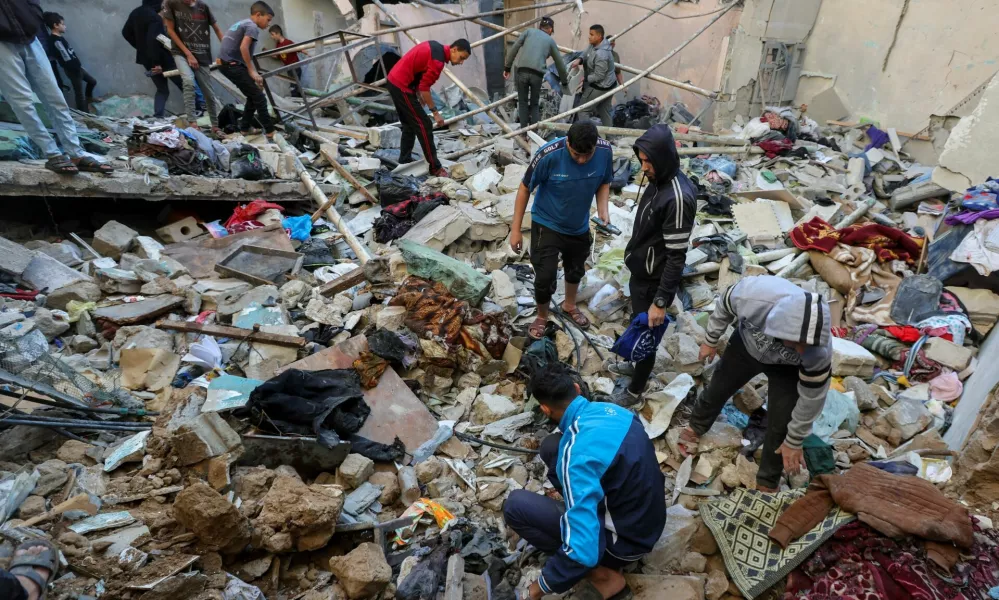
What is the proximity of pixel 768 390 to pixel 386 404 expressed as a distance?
2581mm

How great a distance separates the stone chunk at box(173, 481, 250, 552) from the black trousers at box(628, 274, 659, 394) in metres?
2.77

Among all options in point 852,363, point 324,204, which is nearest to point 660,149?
point 852,363

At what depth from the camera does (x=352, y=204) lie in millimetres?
7160

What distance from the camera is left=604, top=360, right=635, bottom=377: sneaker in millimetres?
4533

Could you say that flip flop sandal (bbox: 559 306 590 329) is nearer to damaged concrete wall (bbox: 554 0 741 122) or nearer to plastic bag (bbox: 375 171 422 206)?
plastic bag (bbox: 375 171 422 206)

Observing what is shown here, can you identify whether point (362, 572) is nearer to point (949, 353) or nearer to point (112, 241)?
point (112, 241)

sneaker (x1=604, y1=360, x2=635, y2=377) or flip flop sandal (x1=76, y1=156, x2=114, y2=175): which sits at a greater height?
flip flop sandal (x1=76, y1=156, x2=114, y2=175)

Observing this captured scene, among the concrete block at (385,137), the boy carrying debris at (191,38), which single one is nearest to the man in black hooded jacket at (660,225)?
the concrete block at (385,137)

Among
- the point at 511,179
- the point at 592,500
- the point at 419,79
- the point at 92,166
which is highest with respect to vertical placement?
the point at 419,79

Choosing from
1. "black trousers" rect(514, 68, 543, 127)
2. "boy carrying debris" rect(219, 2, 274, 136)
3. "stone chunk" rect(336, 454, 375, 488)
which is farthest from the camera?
"black trousers" rect(514, 68, 543, 127)

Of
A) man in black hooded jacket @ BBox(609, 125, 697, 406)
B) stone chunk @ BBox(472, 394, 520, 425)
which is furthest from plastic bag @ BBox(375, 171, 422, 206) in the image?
A: man in black hooded jacket @ BBox(609, 125, 697, 406)

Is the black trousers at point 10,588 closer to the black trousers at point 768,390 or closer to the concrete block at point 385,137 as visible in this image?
the black trousers at point 768,390

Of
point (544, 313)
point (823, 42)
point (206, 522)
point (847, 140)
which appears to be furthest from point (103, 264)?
point (823, 42)

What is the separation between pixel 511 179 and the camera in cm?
745
